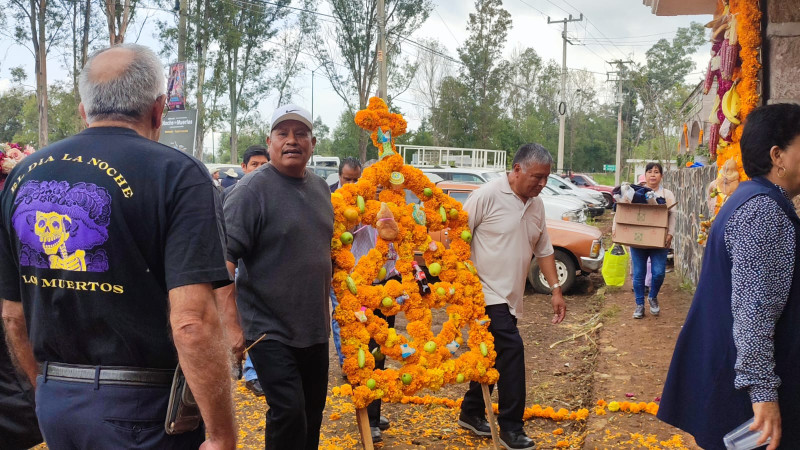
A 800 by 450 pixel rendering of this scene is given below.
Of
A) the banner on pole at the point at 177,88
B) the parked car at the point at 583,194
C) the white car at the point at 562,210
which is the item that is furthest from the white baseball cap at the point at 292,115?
the parked car at the point at 583,194

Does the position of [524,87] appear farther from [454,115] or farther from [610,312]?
[610,312]

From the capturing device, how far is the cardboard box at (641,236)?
305 inches

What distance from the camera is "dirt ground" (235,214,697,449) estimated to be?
461 centimetres

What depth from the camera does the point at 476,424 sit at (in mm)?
4742

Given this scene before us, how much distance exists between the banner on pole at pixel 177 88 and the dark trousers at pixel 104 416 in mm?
15756

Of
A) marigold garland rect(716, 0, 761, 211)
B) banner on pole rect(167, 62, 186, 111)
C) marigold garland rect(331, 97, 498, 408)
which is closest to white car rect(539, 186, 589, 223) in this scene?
marigold garland rect(716, 0, 761, 211)

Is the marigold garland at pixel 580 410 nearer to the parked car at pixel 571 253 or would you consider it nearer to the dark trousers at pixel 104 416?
the dark trousers at pixel 104 416

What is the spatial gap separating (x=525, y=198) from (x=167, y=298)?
321 cm

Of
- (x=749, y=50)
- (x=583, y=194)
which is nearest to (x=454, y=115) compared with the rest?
(x=583, y=194)

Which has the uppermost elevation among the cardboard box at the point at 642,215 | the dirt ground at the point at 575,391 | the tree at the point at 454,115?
the tree at the point at 454,115

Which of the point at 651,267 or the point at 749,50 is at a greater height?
the point at 749,50

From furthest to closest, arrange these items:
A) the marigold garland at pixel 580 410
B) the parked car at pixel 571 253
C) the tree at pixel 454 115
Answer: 1. the tree at pixel 454 115
2. the parked car at pixel 571 253
3. the marigold garland at pixel 580 410

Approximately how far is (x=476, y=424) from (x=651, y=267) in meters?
4.20

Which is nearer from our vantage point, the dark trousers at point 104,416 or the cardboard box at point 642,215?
the dark trousers at point 104,416
